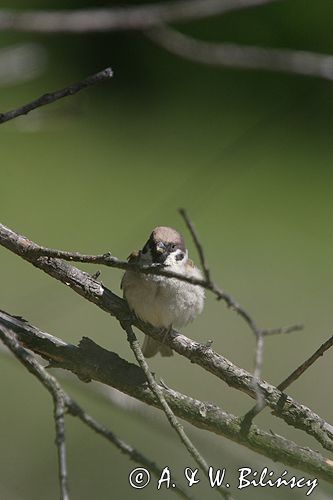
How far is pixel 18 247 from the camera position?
1.62m

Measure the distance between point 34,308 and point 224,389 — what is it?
939 mm

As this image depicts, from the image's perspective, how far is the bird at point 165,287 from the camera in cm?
223

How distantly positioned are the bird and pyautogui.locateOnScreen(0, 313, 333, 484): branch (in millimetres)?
424

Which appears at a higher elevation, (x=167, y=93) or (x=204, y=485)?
(x=167, y=93)

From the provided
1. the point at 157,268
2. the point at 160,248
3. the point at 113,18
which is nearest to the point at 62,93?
the point at 157,268

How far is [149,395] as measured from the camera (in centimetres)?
172

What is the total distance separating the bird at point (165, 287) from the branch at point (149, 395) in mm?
424

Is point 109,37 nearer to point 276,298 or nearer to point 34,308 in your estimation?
point 276,298

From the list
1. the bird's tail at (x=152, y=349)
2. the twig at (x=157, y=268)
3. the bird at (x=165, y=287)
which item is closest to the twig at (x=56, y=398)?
the twig at (x=157, y=268)

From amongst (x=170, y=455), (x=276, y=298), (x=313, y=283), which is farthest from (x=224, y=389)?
(x=313, y=283)

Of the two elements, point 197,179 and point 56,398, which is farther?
point 197,179

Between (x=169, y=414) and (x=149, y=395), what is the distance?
0.32 metres

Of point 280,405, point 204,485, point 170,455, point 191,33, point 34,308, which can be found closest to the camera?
point 280,405

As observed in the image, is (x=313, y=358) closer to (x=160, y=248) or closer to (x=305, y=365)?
(x=305, y=365)
